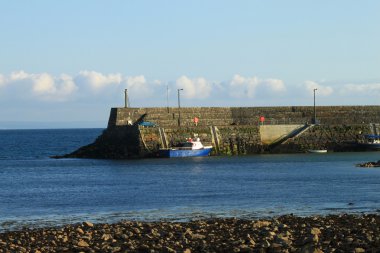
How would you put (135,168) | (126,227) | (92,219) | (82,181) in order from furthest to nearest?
(135,168)
(82,181)
(92,219)
(126,227)

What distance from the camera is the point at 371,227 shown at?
2827cm

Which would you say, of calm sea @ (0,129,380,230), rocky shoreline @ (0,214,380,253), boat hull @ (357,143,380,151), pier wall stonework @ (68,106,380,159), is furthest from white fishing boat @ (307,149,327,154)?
rocky shoreline @ (0,214,380,253)

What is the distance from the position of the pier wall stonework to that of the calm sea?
13.6 ft

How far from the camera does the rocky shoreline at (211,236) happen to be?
78.8ft

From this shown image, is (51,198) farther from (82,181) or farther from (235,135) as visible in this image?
(235,135)

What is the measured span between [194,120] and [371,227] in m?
62.8

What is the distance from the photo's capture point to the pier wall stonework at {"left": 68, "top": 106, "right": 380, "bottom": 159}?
84.9 m

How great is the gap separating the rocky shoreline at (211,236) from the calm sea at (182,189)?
408cm

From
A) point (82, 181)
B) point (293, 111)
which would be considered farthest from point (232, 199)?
point (293, 111)

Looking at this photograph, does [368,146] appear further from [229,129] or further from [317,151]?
[229,129]

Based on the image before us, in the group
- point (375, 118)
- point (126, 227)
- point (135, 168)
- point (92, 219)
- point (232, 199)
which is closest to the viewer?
point (126, 227)

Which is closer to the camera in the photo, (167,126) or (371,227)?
(371,227)

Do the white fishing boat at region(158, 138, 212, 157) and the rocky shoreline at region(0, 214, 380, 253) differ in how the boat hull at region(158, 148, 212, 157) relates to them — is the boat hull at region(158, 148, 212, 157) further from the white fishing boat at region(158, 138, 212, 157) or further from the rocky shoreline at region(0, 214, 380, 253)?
the rocky shoreline at region(0, 214, 380, 253)

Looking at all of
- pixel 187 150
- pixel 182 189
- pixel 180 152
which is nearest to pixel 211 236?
pixel 182 189
